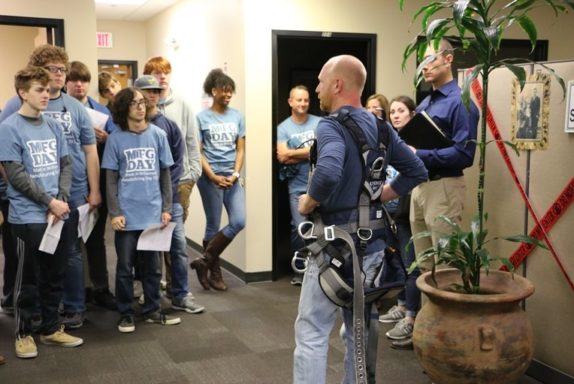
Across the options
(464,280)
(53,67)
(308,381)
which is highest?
(53,67)

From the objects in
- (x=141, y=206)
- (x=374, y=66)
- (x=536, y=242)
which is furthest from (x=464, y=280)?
(x=374, y=66)

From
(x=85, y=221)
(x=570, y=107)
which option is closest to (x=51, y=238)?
(x=85, y=221)

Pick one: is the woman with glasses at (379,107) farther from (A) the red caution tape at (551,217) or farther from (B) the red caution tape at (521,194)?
(A) the red caution tape at (551,217)

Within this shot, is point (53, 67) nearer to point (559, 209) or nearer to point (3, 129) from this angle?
point (3, 129)

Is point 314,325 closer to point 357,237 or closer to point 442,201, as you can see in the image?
point 357,237

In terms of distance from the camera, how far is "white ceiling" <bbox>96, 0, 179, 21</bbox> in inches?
264

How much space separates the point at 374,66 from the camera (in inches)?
189

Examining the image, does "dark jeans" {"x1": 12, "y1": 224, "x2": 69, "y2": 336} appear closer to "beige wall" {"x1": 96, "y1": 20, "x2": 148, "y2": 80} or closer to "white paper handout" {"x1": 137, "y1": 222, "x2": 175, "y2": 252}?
"white paper handout" {"x1": 137, "y1": 222, "x2": 175, "y2": 252}

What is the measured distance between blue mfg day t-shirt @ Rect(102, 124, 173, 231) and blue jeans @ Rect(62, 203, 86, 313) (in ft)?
0.90

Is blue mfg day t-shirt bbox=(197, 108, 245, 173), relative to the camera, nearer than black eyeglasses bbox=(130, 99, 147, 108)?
No

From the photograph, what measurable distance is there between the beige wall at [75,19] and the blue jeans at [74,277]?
1.43m

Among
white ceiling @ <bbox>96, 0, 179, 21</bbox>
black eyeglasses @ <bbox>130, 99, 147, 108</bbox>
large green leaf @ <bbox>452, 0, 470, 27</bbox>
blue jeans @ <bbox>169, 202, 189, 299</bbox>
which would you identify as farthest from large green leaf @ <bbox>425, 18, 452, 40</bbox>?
white ceiling @ <bbox>96, 0, 179, 21</bbox>

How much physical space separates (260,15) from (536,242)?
9.01 ft

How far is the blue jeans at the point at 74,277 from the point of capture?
11.3 ft
